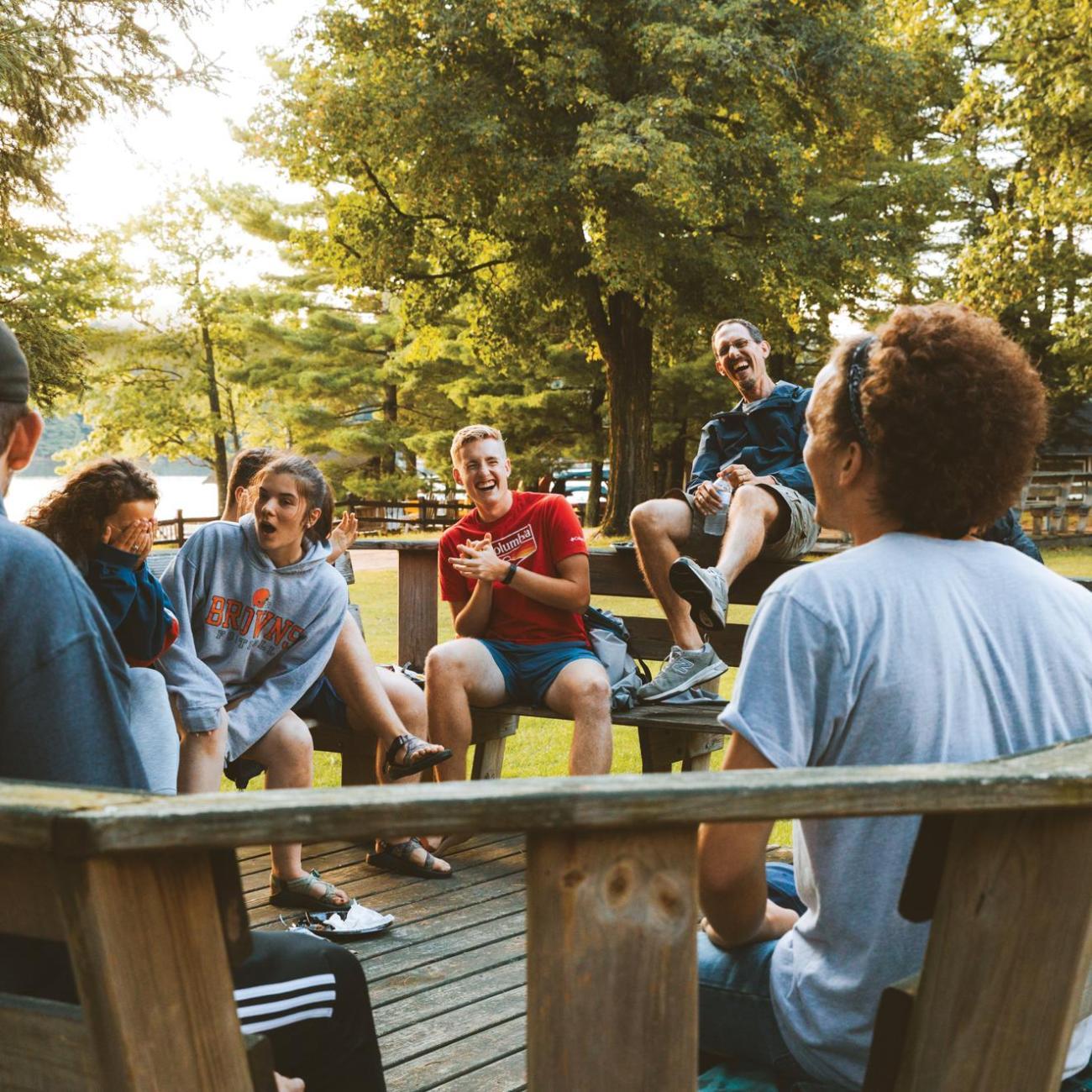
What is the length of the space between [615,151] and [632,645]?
12.9m

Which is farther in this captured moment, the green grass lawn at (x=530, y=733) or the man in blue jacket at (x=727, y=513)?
the green grass lawn at (x=530, y=733)

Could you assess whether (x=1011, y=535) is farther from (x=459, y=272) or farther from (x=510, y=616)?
(x=459, y=272)

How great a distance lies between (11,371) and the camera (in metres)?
1.62

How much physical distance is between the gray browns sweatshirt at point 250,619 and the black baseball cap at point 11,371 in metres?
2.26

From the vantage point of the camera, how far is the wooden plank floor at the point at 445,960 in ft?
8.79

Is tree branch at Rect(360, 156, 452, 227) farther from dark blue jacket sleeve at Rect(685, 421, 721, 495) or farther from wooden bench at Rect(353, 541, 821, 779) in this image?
dark blue jacket sleeve at Rect(685, 421, 721, 495)

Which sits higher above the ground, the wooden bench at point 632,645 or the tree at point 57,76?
the tree at point 57,76

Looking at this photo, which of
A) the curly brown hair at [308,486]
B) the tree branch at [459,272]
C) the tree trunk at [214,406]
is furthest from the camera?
the tree trunk at [214,406]

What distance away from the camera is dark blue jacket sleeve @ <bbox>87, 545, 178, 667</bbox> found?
10.6 feet

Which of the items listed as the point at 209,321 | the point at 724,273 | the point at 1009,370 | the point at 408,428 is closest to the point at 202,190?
the point at 209,321

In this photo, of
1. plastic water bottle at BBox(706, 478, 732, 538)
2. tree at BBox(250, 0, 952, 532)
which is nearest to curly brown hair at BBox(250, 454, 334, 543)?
plastic water bottle at BBox(706, 478, 732, 538)

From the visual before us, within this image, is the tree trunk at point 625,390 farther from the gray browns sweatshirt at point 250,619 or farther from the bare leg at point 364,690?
the gray browns sweatshirt at point 250,619

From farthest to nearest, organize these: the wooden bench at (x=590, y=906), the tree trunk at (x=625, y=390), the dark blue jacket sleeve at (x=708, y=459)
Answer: the tree trunk at (x=625, y=390)
the dark blue jacket sleeve at (x=708, y=459)
the wooden bench at (x=590, y=906)

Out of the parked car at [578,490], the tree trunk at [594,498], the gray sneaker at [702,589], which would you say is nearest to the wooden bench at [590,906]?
the gray sneaker at [702,589]
